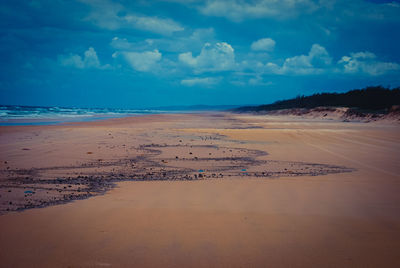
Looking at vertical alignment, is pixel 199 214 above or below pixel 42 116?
below

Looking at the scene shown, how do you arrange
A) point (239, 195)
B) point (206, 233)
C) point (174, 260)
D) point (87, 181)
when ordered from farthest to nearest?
point (87, 181)
point (239, 195)
point (206, 233)
point (174, 260)

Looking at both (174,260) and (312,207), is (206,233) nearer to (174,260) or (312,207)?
(174,260)

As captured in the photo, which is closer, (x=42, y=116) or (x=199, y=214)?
(x=199, y=214)

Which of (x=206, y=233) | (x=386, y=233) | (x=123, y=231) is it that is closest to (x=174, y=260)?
(x=206, y=233)

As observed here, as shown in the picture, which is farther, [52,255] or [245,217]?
[245,217]

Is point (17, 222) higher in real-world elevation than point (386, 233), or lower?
higher

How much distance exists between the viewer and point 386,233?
9.50 feet

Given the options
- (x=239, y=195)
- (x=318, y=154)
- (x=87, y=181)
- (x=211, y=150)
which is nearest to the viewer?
(x=239, y=195)

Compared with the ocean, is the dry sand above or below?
below

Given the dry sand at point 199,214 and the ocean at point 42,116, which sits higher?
the ocean at point 42,116

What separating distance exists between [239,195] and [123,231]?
1.89 meters

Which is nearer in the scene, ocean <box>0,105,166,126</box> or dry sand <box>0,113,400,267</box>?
dry sand <box>0,113,400,267</box>

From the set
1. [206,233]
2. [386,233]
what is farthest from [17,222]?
[386,233]

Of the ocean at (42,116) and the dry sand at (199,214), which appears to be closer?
the dry sand at (199,214)
